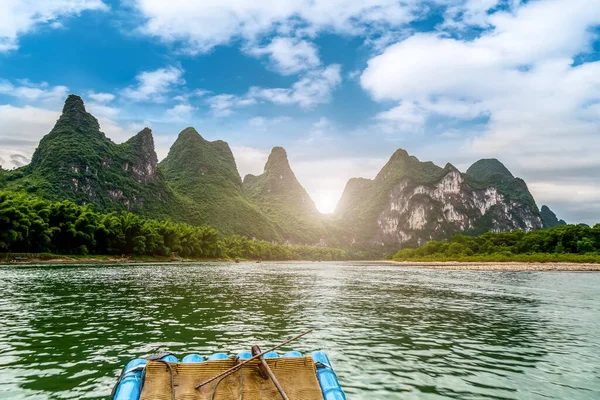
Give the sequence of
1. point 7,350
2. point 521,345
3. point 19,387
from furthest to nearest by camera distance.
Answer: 1. point 521,345
2. point 7,350
3. point 19,387

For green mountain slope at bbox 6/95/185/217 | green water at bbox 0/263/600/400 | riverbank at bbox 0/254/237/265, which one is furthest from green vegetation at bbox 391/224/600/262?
green mountain slope at bbox 6/95/185/217

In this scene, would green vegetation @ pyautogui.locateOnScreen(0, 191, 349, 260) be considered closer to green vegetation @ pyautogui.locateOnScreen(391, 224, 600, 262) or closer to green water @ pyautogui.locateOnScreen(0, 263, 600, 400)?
green water @ pyautogui.locateOnScreen(0, 263, 600, 400)

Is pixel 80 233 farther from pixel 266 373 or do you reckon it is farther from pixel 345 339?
pixel 266 373

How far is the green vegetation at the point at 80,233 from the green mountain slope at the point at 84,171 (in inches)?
2348

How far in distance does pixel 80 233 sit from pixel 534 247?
117 meters

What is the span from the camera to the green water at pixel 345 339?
933 centimetres

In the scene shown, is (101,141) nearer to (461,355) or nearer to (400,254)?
(400,254)

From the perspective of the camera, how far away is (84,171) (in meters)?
156

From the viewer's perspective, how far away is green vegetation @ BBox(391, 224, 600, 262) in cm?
9281

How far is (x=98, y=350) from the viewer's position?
11906 mm

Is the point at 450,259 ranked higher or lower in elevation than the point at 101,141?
lower

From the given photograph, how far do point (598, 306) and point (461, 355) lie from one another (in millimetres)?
19833

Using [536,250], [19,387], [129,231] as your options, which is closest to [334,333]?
[19,387]

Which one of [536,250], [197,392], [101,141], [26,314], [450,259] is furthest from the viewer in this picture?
[101,141]
